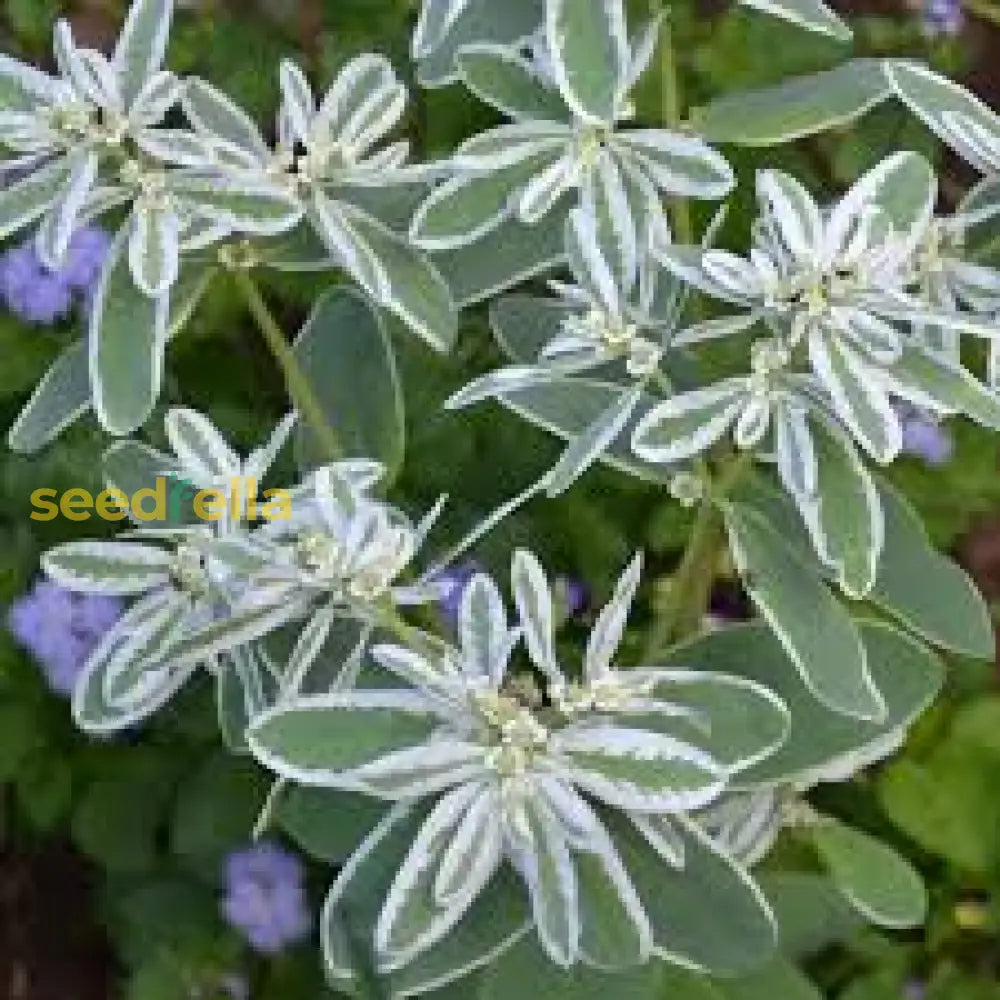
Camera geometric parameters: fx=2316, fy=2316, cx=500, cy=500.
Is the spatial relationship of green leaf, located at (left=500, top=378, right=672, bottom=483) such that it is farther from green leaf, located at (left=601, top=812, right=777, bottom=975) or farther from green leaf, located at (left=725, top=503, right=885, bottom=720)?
green leaf, located at (left=601, top=812, right=777, bottom=975)

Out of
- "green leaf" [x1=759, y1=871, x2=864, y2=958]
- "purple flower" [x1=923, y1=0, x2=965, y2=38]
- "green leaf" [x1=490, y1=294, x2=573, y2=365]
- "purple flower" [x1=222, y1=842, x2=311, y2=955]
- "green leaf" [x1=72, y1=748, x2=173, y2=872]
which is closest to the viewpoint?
"green leaf" [x1=490, y1=294, x2=573, y2=365]

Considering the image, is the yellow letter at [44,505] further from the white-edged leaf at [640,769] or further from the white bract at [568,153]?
the white-edged leaf at [640,769]

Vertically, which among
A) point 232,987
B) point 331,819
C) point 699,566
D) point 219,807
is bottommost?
point 232,987

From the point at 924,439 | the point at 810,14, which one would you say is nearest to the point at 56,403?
the point at 810,14

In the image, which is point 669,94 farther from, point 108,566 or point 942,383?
point 108,566

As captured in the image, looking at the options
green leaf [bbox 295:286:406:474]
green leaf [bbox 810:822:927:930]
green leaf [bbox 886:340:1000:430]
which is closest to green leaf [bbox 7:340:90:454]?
green leaf [bbox 295:286:406:474]

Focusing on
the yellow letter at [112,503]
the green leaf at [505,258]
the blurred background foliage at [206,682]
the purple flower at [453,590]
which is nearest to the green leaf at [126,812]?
the blurred background foliage at [206,682]
